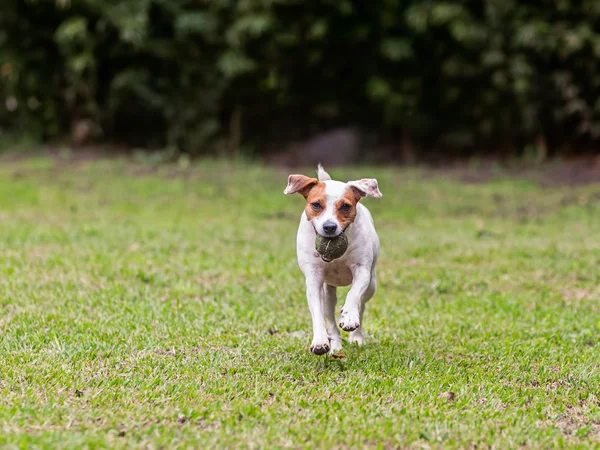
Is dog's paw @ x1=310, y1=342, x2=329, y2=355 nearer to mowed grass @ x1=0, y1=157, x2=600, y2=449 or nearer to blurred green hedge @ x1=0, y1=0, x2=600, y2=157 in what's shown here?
mowed grass @ x1=0, y1=157, x2=600, y2=449

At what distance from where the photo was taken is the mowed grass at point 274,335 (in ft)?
11.4

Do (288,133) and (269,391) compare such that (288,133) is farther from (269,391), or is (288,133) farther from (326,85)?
(269,391)

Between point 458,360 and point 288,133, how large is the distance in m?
12.6

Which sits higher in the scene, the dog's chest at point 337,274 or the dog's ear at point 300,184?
the dog's ear at point 300,184

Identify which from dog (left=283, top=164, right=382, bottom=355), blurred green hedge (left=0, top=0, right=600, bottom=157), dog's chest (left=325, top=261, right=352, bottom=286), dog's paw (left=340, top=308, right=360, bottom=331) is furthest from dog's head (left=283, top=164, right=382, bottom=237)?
blurred green hedge (left=0, top=0, right=600, bottom=157)

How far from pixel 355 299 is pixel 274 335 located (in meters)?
1.10

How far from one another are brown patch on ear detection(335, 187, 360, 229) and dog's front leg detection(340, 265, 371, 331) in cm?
30

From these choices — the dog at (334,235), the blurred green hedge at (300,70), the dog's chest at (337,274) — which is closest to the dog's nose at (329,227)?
the dog at (334,235)

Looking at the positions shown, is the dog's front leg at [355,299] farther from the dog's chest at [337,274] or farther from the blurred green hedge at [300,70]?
the blurred green hedge at [300,70]

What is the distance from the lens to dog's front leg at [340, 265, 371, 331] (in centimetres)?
414

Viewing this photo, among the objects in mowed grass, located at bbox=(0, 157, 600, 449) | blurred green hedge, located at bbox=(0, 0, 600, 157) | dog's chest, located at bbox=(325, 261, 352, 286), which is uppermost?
blurred green hedge, located at bbox=(0, 0, 600, 157)

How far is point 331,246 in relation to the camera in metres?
4.23

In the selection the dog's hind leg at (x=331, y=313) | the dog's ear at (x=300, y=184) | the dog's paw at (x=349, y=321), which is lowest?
the dog's hind leg at (x=331, y=313)

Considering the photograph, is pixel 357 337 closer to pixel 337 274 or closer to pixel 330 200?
pixel 337 274
